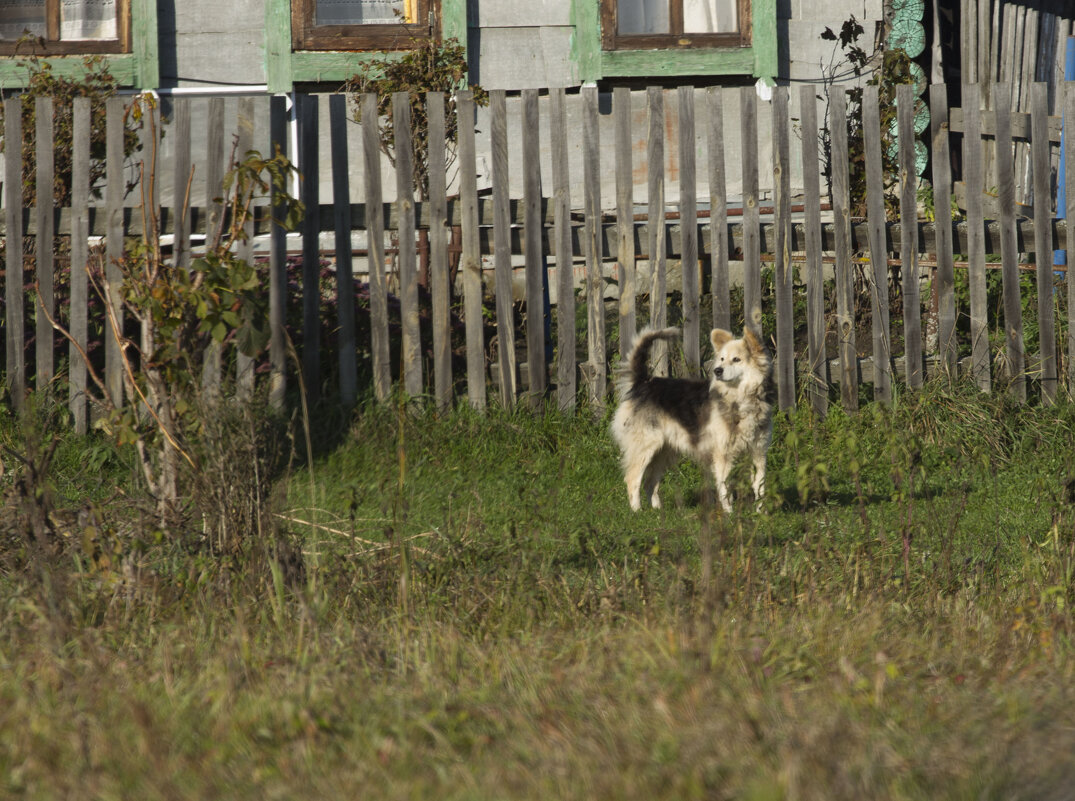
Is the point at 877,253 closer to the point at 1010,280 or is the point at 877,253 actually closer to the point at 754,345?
the point at 1010,280

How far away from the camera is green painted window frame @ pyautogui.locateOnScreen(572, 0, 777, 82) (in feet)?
36.1

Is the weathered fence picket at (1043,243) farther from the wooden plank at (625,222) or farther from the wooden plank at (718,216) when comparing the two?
the wooden plank at (625,222)

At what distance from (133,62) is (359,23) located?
211 cm

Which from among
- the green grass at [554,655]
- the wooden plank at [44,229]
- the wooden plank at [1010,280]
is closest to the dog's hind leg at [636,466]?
the green grass at [554,655]

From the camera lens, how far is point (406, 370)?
6844 millimetres

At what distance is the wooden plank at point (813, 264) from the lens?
22.7 ft

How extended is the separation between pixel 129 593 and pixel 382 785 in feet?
6.08

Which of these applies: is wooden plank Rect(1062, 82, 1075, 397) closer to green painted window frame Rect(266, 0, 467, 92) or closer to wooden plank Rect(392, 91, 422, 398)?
wooden plank Rect(392, 91, 422, 398)

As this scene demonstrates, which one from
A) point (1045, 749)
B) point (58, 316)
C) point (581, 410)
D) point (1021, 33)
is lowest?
point (1045, 749)

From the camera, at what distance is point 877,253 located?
700 cm

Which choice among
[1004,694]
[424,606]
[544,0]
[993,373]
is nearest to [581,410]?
[993,373]

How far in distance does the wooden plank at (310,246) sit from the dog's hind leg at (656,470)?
199 cm

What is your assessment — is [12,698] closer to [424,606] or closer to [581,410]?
[424,606]

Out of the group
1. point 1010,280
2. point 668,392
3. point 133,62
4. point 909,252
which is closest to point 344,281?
point 668,392
